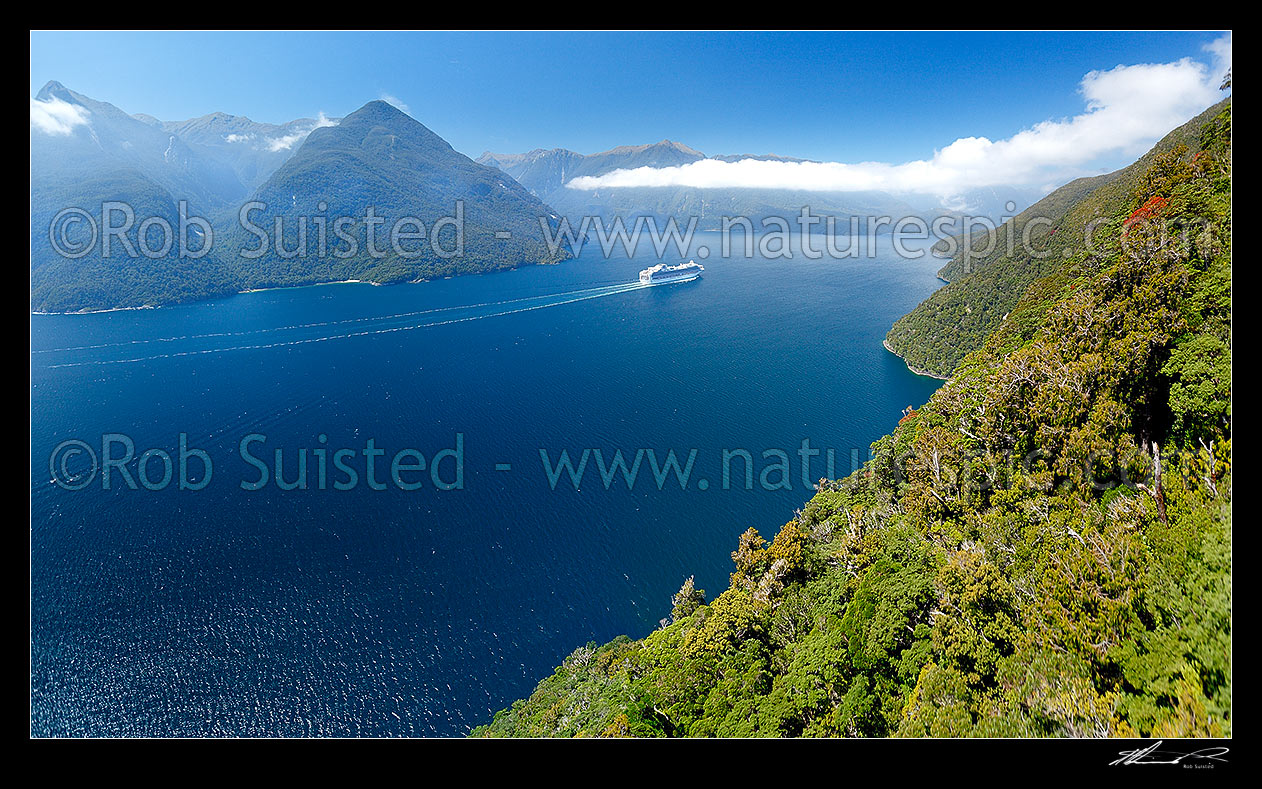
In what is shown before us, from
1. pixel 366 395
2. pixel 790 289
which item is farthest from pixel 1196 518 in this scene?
pixel 790 289

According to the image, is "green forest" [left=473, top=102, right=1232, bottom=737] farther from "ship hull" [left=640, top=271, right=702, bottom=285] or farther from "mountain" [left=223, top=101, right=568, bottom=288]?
"mountain" [left=223, top=101, right=568, bottom=288]

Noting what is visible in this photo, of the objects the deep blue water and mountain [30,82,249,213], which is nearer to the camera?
the deep blue water

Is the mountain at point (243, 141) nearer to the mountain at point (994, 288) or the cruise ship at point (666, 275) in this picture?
the cruise ship at point (666, 275)

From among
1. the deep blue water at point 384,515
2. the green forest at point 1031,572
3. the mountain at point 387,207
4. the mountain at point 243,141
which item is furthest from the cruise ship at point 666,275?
the mountain at point 243,141

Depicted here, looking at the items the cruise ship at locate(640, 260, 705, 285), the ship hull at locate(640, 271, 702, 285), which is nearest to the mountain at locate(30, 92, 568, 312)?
the cruise ship at locate(640, 260, 705, 285)

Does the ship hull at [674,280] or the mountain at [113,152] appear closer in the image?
the ship hull at [674,280]

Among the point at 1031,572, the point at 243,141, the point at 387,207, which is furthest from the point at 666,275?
the point at 243,141

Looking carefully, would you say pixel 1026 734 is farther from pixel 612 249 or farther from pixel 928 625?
pixel 612 249
